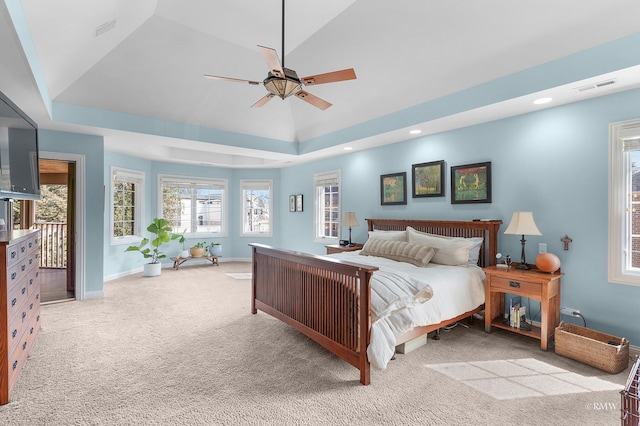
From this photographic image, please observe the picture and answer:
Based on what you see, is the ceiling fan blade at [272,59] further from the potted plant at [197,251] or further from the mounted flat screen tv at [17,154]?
the potted plant at [197,251]

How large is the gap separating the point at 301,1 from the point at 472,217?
126 inches

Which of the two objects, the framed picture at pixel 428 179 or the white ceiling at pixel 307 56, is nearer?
the white ceiling at pixel 307 56

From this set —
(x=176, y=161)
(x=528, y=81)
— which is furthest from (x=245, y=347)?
(x=176, y=161)

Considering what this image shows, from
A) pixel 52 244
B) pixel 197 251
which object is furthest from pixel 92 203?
pixel 52 244

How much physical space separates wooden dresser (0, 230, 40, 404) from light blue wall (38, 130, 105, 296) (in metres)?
1.60

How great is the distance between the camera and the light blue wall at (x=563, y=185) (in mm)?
3051

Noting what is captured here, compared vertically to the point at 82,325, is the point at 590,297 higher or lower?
higher

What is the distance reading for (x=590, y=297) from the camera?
3.16m

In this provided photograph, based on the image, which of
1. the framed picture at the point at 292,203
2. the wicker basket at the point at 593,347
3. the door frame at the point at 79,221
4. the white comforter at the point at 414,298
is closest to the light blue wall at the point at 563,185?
the wicker basket at the point at 593,347

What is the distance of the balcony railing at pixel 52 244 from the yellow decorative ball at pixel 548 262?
8.60 metres

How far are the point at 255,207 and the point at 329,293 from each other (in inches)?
230

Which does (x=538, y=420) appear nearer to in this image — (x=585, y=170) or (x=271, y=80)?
(x=585, y=170)

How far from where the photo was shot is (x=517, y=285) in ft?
10.5

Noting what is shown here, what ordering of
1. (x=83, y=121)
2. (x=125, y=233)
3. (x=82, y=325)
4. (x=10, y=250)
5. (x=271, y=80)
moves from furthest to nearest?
(x=125, y=233)
(x=83, y=121)
(x=82, y=325)
(x=271, y=80)
(x=10, y=250)
